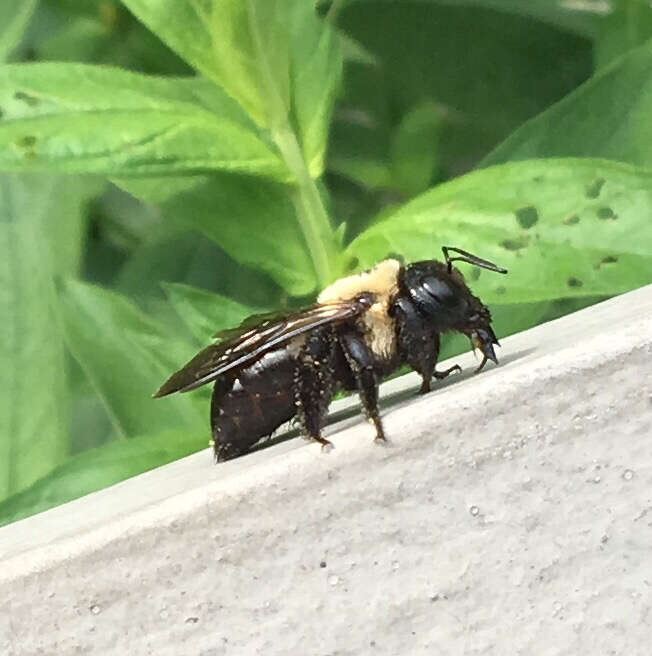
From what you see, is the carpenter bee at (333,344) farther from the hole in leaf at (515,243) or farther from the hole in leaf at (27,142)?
the hole in leaf at (27,142)

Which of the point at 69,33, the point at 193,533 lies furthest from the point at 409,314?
the point at 69,33

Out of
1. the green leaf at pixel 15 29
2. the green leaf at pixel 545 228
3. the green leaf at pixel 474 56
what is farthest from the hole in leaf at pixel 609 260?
the green leaf at pixel 15 29

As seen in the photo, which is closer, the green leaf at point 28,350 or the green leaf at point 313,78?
the green leaf at point 313,78

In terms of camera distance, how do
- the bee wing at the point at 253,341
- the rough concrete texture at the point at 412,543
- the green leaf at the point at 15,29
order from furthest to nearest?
the green leaf at the point at 15,29 → the bee wing at the point at 253,341 → the rough concrete texture at the point at 412,543

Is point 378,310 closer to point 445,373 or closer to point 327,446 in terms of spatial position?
point 445,373

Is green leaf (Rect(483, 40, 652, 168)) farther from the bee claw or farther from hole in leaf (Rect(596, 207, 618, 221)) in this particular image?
the bee claw

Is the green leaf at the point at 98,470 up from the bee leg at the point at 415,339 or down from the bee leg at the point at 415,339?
down

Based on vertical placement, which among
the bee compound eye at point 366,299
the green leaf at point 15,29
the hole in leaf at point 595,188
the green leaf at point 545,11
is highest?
the green leaf at point 15,29

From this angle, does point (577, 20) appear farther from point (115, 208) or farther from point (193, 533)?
point (193, 533)
